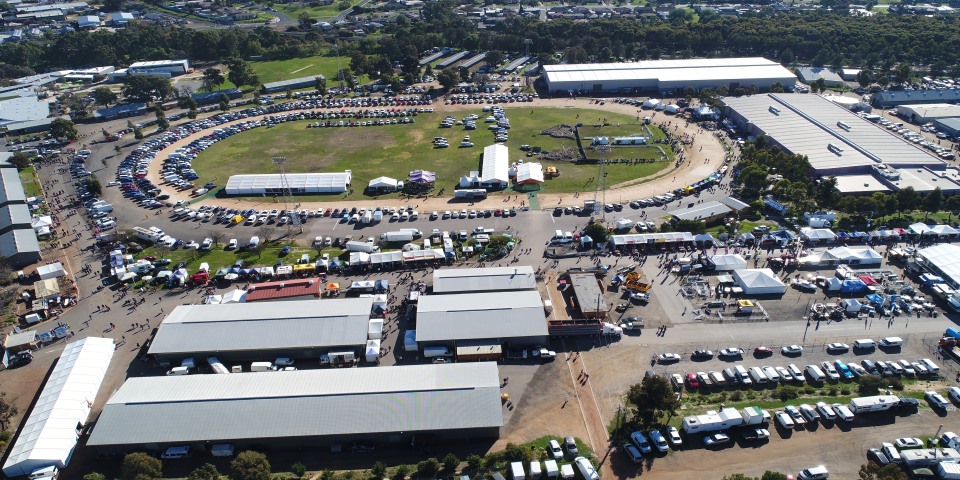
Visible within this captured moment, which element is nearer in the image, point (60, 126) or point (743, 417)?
point (743, 417)

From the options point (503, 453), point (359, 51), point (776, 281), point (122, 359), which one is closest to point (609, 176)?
point (776, 281)

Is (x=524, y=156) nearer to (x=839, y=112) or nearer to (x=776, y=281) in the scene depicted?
(x=776, y=281)

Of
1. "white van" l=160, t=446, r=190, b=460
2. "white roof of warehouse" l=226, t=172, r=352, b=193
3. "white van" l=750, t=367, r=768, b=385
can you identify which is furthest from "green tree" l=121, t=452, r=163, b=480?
"white roof of warehouse" l=226, t=172, r=352, b=193

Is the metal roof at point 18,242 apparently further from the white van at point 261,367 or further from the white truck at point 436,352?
the white truck at point 436,352

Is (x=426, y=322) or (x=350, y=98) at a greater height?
(x=350, y=98)

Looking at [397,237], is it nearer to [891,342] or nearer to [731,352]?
[731,352]

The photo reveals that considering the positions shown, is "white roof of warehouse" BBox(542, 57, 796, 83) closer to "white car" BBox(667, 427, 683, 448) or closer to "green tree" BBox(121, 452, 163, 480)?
"white car" BBox(667, 427, 683, 448)
